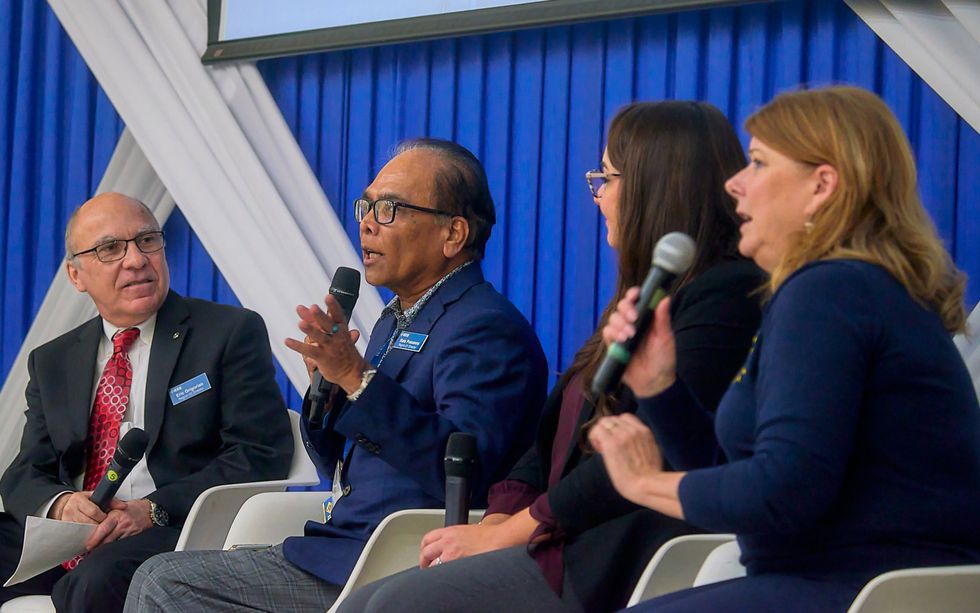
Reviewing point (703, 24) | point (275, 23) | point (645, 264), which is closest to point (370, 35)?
→ point (275, 23)

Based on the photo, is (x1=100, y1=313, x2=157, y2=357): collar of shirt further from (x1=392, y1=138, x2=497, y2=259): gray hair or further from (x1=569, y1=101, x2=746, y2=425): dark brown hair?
(x1=569, y1=101, x2=746, y2=425): dark brown hair

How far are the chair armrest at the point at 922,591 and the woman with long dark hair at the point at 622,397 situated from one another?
1.74 ft

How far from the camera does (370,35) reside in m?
4.19

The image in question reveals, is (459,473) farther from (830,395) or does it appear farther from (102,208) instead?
(102,208)

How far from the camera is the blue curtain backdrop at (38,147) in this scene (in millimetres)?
5031

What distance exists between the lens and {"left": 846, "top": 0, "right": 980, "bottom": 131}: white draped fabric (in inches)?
Answer: 122

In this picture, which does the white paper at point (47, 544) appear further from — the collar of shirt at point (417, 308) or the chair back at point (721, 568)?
the chair back at point (721, 568)

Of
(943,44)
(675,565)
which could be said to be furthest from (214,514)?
(943,44)

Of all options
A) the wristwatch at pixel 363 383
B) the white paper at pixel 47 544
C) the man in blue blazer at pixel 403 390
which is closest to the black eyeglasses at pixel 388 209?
the man in blue blazer at pixel 403 390

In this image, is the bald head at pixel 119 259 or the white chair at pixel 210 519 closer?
the white chair at pixel 210 519

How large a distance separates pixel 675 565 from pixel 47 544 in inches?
67.3

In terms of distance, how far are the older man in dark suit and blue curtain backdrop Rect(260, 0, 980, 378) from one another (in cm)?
94

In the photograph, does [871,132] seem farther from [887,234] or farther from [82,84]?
[82,84]

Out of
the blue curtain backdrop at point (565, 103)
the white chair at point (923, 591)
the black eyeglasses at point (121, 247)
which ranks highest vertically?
the blue curtain backdrop at point (565, 103)
